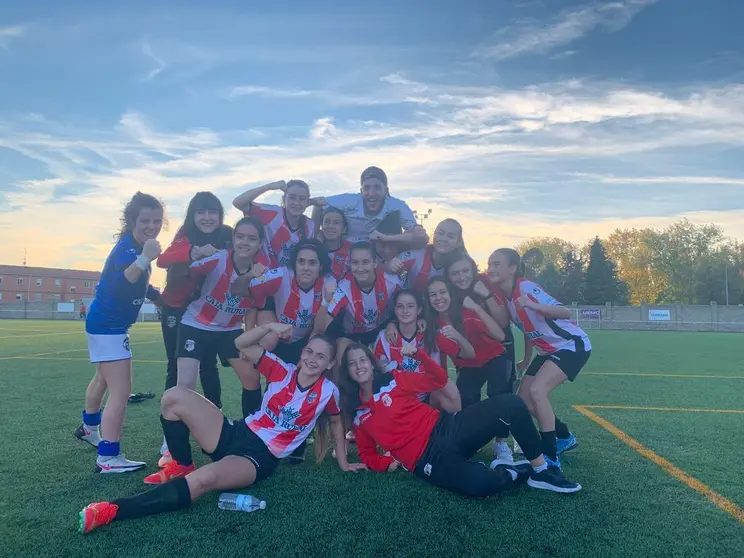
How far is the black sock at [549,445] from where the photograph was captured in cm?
390

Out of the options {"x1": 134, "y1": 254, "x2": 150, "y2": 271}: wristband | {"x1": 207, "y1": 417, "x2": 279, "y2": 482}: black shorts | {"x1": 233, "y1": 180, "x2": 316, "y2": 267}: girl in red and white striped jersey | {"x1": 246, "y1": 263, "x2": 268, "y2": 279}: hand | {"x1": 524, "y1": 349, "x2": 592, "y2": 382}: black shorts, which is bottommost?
{"x1": 207, "y1": 417, "x2": 279, "y2": 482}: black shorts

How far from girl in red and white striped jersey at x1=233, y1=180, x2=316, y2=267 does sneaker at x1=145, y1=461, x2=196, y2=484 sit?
6.56 ft

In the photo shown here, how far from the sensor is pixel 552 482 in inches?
141

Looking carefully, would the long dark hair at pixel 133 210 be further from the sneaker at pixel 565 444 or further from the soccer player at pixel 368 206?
the sneaker at pixel 565 444

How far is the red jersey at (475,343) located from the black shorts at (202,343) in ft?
6.17

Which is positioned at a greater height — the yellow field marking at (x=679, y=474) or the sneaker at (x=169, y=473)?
the sneaker at (x=169, y=473)

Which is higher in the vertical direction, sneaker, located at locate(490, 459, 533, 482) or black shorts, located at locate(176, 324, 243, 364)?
black shorts, located at locate(176, 324, 243, 364)

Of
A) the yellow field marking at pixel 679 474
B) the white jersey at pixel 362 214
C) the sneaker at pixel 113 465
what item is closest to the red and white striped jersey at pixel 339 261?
the white jersey at pixel 362 214

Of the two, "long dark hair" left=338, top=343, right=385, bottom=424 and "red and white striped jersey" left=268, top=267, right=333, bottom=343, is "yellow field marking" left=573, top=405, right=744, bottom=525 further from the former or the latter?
"red and white striped jersey" left=268, top=267, right=333, bottom=343

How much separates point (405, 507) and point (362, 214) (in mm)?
2935

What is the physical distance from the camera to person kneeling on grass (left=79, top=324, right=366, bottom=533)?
133 inches

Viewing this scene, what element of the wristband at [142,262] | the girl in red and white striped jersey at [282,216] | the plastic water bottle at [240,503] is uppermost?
the girl in red and white striped jersey at [282,216]

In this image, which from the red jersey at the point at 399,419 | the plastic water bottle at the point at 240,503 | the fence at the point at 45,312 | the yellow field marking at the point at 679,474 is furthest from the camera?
the fence at the point at 45,312

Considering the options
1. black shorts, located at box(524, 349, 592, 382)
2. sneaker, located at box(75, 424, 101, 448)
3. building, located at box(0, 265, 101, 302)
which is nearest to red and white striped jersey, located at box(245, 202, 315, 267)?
sneaker, located at box(75, 424, 101, 448)
